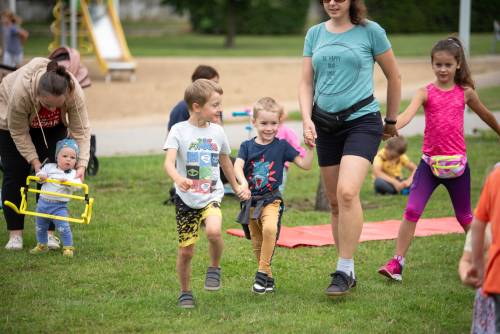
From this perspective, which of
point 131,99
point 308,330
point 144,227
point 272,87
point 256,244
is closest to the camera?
point 308,330

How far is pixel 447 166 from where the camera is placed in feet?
21.0

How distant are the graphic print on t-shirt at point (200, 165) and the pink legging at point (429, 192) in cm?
169

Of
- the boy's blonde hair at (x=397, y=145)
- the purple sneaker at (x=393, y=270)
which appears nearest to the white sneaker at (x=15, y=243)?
the purple sneaker at (x=393, y=270)

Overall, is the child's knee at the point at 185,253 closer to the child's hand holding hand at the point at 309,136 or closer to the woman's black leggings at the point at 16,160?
the child's hand holding hand at the point at 309,136

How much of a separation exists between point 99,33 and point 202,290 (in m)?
23.4

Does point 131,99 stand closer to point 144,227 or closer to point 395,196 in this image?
point 395,196

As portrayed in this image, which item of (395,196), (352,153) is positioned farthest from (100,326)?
(395,196)

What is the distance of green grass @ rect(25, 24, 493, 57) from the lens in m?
37.1

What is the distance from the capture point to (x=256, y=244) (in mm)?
6336

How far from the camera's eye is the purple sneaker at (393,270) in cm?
638

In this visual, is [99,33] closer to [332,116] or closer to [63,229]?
[63,229]

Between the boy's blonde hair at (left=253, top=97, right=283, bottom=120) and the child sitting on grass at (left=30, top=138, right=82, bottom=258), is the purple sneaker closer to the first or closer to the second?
the boy's blonde hair at (left=253, top=97, right=283, bottom=120)

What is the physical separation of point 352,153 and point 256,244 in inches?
42.5

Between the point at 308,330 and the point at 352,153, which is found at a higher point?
the point at 352,153
